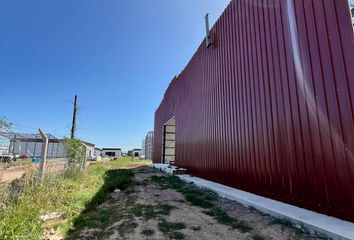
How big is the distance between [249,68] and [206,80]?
3150 millimetres

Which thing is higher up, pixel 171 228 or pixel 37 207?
pixel 37 207

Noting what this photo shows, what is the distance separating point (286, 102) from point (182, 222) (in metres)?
3.02

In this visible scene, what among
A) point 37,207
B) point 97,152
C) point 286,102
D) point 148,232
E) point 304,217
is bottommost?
point 148,232

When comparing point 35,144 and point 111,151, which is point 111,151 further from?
point 35,144

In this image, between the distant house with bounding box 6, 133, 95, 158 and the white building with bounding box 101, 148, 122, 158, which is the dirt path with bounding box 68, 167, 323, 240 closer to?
the distant house with bounding box 6, 133, 95, 158

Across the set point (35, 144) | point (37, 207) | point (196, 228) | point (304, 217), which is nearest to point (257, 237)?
point (196, 228)

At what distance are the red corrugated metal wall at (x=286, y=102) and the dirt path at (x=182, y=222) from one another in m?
0.91

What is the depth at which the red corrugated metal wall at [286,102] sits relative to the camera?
347cm

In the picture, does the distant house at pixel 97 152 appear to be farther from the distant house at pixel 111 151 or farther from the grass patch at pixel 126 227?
the grass patch at pixel 126 227

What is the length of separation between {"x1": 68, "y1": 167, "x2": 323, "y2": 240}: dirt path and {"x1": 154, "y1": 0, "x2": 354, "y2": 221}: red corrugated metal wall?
3.00 ft

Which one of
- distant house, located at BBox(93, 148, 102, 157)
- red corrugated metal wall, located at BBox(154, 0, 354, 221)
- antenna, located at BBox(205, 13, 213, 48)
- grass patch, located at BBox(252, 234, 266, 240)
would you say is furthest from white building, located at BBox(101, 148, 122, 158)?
grass patch, located at BBox(252, 234, 266, 240)

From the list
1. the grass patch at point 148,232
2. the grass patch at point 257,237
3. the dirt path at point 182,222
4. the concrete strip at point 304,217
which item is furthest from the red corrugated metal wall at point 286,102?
the grass patch at point 148,232

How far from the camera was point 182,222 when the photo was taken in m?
3.69

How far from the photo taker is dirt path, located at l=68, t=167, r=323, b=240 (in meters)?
3.11
